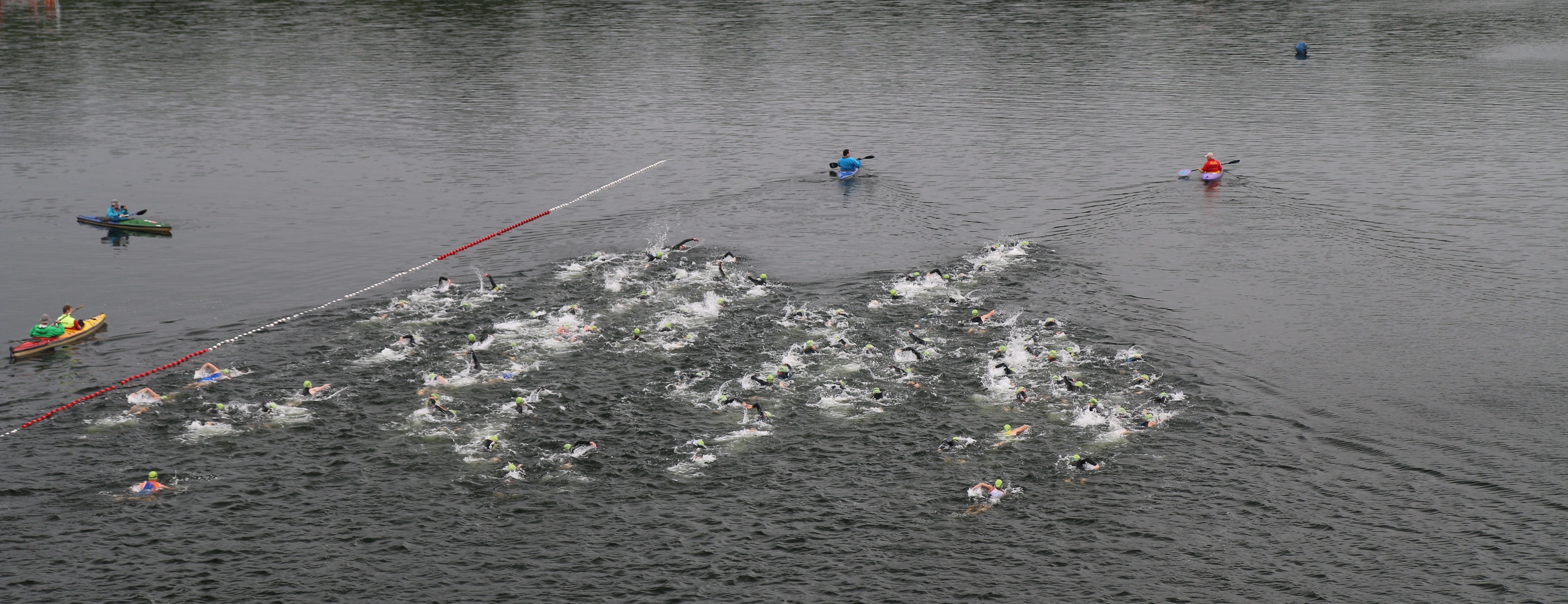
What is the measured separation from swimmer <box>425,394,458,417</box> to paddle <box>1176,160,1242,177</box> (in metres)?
50.6

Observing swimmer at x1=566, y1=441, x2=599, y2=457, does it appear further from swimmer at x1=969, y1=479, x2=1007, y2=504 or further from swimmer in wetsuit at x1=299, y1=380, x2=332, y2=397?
swimmer at x1=969, y1=479, x2=1007, y2=504

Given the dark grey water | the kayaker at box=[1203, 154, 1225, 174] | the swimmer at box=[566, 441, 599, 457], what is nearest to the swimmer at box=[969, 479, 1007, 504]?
the dark grey water

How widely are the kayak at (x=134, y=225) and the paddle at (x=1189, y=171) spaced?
5894cm

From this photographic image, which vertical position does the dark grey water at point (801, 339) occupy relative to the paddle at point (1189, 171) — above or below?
below

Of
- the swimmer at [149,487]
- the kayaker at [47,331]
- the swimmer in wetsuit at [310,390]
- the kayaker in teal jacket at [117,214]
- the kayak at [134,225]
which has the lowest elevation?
the swimmer at [149,487]

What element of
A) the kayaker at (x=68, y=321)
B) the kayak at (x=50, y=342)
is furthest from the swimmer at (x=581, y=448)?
the kayaker at (x=68, y=321)

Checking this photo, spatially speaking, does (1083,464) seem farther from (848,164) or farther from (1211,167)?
(1211,167)

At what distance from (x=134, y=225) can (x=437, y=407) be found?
119 feet

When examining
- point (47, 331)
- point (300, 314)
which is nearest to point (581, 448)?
point (300, 314)

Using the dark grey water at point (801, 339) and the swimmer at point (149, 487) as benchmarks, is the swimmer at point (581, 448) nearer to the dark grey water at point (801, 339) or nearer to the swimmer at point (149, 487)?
the dark grey water at point (801, 339)

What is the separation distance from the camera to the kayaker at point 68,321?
50.4 metres

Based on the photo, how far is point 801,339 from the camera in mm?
49312

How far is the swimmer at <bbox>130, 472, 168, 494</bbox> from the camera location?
3769 centimetres

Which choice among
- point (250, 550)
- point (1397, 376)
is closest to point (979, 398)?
point (1397, 376)
